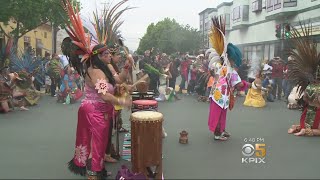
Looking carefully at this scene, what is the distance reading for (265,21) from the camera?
29.3m

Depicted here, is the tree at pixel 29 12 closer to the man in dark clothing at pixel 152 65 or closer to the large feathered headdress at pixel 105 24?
the man in dark clothing at pixel 152 65

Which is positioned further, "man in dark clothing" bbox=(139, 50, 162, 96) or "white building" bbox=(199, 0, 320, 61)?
"white building" bbox=(199, 0, 320, 61)

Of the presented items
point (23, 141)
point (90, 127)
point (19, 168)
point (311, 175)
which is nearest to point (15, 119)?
point (23, 141)

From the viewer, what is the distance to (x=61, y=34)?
3669 cm

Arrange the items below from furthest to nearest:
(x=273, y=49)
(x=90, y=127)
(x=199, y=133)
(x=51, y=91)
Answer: (x=273, y=49) < (x=51, y=91) < (x=199, y=133) < (x=90, y=127)

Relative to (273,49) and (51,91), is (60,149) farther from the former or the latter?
(273,49)

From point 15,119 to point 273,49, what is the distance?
2116 centimetres

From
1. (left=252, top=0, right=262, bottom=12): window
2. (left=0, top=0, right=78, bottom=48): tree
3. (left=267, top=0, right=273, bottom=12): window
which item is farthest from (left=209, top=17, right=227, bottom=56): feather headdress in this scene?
(left=252, top=0, right=262, bottom=12): window

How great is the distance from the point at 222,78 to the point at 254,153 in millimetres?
1432

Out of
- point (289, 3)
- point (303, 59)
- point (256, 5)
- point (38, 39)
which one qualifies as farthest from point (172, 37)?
point (303, 59)

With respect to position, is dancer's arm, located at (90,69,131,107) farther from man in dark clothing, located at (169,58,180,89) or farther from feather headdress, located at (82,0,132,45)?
man in dark clothing, located at (169,58,180,89)

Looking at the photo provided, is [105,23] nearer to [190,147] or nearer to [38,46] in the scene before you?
[190,147]

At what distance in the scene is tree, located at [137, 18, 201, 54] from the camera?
52875 mm

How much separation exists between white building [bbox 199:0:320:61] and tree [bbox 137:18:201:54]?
11519mm
